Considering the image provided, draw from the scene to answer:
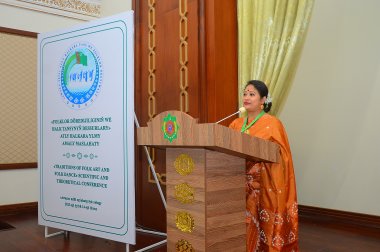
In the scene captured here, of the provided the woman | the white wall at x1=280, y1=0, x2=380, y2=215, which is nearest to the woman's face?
the woman

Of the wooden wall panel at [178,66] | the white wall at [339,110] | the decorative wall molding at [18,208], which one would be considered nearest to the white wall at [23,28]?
the decorative wall molding at [18,208]

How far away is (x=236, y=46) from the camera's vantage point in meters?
2.68

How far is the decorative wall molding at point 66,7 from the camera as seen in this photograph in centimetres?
406

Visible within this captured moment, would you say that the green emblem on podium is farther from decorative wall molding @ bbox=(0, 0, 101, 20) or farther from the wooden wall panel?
decorative wall molding @ bbox=(0, 0, 101, 20)

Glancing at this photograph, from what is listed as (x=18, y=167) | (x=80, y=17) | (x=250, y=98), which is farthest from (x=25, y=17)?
(x=250, y=98)

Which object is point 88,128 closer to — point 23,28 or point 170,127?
point 170,127

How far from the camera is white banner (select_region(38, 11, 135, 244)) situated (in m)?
2.37

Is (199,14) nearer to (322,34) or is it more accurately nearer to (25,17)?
(322,34)

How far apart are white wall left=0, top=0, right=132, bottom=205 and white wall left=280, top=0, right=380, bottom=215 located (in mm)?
2010

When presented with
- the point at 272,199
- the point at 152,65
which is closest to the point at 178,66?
the point at 152,65

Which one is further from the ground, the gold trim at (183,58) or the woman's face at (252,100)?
the gold trim at (183,58)

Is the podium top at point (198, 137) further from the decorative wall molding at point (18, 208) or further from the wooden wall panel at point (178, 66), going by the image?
the decorative wall molding at point (18, 208)

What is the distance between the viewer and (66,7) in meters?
4.39

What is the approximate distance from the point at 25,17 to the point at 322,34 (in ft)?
10.5
